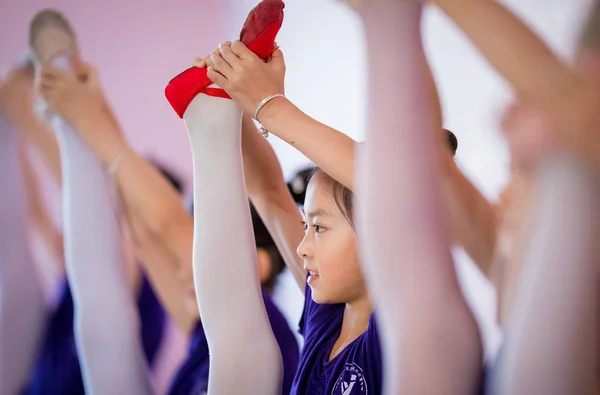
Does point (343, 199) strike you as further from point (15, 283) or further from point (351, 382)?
point (15, 283)

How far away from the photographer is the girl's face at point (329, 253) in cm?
80

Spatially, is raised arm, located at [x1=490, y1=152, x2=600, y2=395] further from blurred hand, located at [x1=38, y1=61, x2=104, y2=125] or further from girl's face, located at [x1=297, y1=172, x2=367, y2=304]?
blurred hand, located at [x1=38, y1=61, x2=104, y2=125]

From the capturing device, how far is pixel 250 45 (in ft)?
2.52

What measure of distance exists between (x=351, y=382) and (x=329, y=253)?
0.15 m

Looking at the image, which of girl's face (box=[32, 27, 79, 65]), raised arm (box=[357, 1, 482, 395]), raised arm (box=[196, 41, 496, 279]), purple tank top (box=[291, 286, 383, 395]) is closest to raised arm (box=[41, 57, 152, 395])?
girl's face (box=[32, 27, 79, 65])

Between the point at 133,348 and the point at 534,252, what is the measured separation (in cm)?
77

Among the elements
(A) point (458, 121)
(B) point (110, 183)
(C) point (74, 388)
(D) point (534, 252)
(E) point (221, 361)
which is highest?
(A) point (458, 121)

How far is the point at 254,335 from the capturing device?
794 mm

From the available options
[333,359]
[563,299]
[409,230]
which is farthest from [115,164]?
[563,299]

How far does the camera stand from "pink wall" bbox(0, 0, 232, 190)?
152 centimetres

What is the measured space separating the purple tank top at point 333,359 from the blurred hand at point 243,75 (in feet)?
0.87

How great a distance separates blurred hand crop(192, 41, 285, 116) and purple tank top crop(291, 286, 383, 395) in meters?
0.26

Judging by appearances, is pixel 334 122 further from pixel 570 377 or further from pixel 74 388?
pixel 74 388

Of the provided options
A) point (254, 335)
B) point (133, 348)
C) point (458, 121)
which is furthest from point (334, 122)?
point (133, 348)
